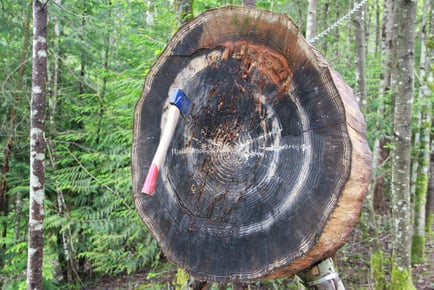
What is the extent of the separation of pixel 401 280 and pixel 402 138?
5.73 feet

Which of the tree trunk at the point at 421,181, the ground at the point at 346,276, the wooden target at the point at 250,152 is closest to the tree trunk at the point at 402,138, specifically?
the ground at the point at 346,276

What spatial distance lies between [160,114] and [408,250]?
13.2 feet

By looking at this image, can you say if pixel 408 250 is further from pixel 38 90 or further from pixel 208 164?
pixel 38 90

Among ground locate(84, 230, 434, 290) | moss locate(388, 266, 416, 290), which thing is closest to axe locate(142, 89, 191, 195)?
ground locate(84, 230, 434, 290)

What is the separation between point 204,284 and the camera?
212cm

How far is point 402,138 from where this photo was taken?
4234 mm

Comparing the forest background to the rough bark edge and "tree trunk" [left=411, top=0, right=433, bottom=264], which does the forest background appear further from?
the rough bark edge

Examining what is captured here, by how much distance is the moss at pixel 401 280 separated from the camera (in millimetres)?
4289

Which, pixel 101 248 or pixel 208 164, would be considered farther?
pixel 101 248

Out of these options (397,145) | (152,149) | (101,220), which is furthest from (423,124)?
(152,149)

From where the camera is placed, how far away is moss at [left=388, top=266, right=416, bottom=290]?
4.29m

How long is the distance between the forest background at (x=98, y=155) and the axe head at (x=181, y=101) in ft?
9.46

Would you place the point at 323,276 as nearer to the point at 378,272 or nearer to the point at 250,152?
the point at 250,152

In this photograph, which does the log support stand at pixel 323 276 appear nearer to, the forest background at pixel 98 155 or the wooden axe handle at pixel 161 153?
the wooden axe handle at pixel 161 153
